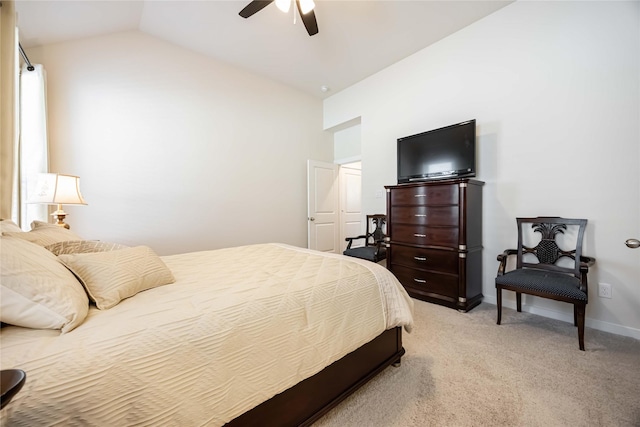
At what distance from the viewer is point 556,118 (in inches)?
91.7

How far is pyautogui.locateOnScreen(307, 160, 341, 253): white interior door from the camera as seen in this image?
14.7ft

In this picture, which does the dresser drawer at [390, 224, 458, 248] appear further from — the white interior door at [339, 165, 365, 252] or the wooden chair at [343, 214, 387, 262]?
the white interior door at [339, 165, 365, 252]

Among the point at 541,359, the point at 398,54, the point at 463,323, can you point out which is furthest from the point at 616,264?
the point at 398,54

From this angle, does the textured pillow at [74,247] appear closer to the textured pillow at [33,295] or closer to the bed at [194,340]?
the bed at [194,340]

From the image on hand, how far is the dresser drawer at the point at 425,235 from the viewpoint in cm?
257

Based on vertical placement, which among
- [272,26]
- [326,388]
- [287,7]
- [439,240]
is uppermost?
[272,26]

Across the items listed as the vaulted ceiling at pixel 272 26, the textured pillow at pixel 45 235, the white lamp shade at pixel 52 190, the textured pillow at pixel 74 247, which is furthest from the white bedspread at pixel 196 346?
the vaulted ceiling at pixel 272 26

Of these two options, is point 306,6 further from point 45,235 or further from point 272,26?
point 45,235

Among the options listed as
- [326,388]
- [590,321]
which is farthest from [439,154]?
[326,388]

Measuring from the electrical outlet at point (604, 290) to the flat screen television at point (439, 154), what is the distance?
1433 millimetres

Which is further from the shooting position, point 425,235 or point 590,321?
point 425,235

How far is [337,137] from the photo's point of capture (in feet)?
16.4

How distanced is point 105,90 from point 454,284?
4372mm

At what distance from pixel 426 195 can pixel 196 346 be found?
2.61 m
